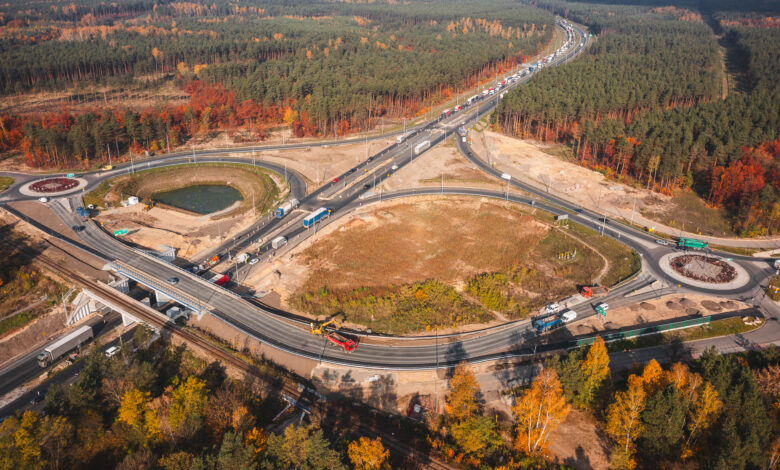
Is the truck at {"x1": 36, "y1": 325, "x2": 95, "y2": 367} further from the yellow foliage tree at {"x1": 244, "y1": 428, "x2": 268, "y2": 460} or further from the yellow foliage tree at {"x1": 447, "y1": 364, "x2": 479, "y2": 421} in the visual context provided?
the yellow foliage tree at {"x1": 447, "y1": 364, "x2": 479, "y2": 421}

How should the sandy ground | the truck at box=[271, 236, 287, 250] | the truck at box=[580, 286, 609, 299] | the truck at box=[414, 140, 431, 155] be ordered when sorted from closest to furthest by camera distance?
the truck at box=[580, 286, 609, 299] → the truck at box=[271, 236, 287, 250] → the sandy ground → the truck at box=[414, 140, 431, 155]

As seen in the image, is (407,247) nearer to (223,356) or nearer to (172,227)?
(223,356)

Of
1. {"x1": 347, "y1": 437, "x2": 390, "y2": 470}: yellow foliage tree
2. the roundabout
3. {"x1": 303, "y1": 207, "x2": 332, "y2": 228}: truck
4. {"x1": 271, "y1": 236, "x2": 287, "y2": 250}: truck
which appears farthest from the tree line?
the roundabout

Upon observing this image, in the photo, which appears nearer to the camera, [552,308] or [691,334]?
[691,334]

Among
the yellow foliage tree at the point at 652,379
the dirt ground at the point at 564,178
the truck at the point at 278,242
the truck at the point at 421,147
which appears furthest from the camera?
the truck at the point at 421,147

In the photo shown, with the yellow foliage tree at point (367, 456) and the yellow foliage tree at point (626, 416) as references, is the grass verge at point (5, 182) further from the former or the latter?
the yellow foliage tree at point (626, 416)

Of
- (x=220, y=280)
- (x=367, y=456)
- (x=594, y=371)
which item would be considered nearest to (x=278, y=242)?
(x=220, y=280)

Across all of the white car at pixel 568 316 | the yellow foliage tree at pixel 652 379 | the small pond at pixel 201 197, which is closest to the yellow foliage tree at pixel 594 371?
the yellow foliage tree at pixel 652 379
